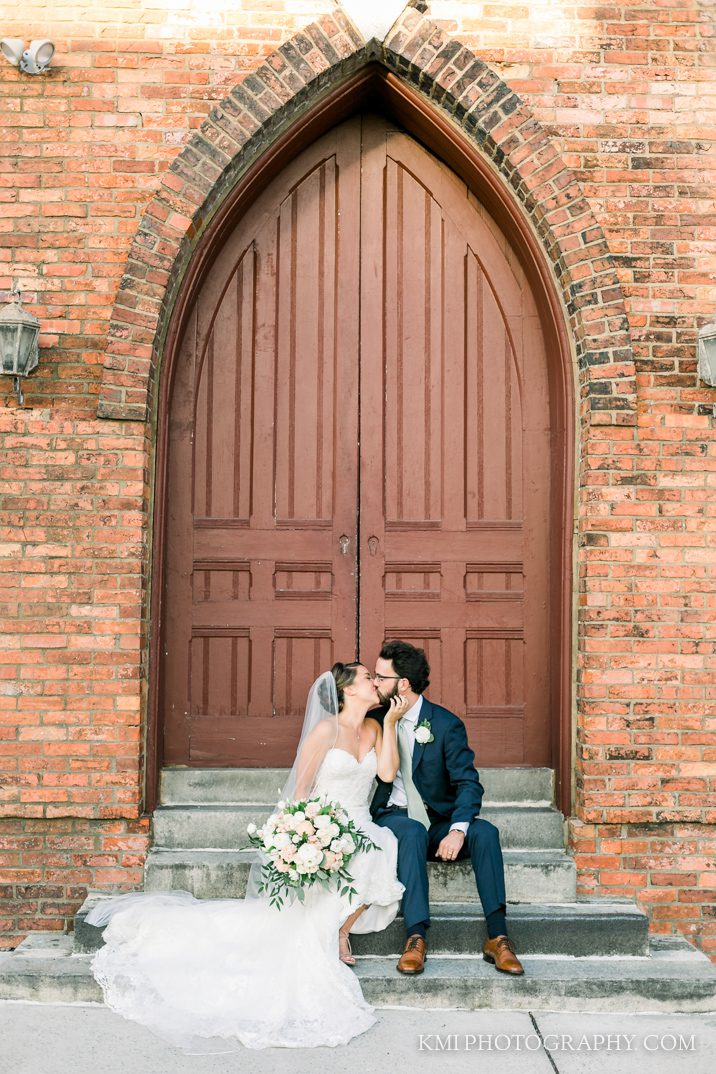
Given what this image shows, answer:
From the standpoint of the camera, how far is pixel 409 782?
4.94 meters

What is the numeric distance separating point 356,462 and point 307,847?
7.36 feet

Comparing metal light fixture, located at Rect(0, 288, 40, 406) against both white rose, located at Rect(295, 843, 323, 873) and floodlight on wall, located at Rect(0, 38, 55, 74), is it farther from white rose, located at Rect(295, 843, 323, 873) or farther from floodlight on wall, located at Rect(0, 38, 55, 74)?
white rose, located at Rect(295, 843, 323, 873)

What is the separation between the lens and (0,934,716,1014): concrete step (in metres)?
4.28

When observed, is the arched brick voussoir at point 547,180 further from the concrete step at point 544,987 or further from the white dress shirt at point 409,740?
the concrete step at point 544,987

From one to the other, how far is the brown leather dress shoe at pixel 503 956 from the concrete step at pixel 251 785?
1.05 m

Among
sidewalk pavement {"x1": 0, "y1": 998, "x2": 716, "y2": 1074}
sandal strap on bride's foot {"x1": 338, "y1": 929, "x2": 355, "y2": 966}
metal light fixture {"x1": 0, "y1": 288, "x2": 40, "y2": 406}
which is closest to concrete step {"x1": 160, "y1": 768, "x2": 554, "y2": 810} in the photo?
sandal strap on bride's foot {"x1": 338, "y1": 929, "x2": 355, "y2": 966}

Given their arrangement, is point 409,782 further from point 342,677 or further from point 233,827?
point 233,827

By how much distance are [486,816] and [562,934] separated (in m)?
0.75

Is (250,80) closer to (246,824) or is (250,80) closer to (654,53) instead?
(654,53)

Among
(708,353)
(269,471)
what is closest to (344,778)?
(269,471)

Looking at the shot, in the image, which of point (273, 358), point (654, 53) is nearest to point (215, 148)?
point (273, 358)

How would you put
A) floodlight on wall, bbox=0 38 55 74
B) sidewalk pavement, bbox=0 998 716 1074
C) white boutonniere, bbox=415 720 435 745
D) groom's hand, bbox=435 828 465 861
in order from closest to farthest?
sidewalk pavement, bbox=0 998 716 1074, groom's hand, bbox=435 828 465 861, white boutonniere, bbox=415 720 435 745, floodlight on wall, bbox=0 38 55 74

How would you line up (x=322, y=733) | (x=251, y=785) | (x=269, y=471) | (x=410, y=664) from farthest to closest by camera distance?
(x=269, y=471) < (x=251, y=785) < (x=410, y=664) < (x=322, y=733)

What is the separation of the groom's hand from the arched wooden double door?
973 mm
